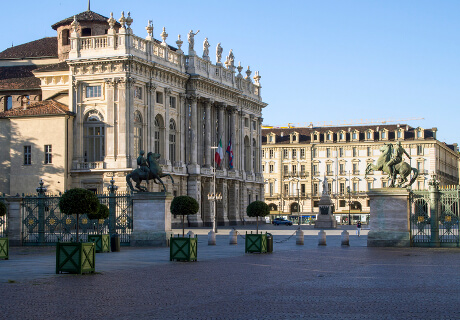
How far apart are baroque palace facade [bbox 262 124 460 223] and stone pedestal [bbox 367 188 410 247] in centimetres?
10611

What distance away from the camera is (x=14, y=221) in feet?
136

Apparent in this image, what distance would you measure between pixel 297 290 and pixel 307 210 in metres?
133

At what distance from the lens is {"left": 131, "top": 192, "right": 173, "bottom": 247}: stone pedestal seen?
1508 inches

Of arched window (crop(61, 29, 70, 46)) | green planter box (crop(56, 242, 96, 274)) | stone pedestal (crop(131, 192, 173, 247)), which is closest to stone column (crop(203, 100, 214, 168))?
arched window (crop(61, 29, 70, 46))

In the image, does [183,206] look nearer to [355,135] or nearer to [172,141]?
[172,141]

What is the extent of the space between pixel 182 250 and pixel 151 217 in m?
10.4

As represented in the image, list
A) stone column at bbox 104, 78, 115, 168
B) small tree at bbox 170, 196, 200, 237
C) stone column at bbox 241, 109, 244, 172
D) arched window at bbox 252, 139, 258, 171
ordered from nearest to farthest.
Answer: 1. small tree at bbox 170, 196, 200, 237
2. stone column at bbox 104, 78, 115, 168
3. stone column at bbox 241, 109, 244, 172
4. arched window at bbox 252, 139, 258, 171

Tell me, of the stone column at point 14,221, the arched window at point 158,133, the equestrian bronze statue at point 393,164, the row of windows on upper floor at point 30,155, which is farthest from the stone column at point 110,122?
the equestrian bronze statue at point 393,164

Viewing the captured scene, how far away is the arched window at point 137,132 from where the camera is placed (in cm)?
7537

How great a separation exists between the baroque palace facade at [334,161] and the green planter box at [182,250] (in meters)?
116

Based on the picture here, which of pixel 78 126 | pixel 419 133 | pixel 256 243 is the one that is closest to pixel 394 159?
pixel 256 243

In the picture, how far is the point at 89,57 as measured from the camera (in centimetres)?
7338

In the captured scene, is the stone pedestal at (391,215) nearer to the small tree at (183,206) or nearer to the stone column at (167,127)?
the small tree at (183,206)

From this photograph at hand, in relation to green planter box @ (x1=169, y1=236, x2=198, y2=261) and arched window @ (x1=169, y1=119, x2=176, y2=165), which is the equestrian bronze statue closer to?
green planter box @ (x1=169, y1=236, x2=198, y2=261)
